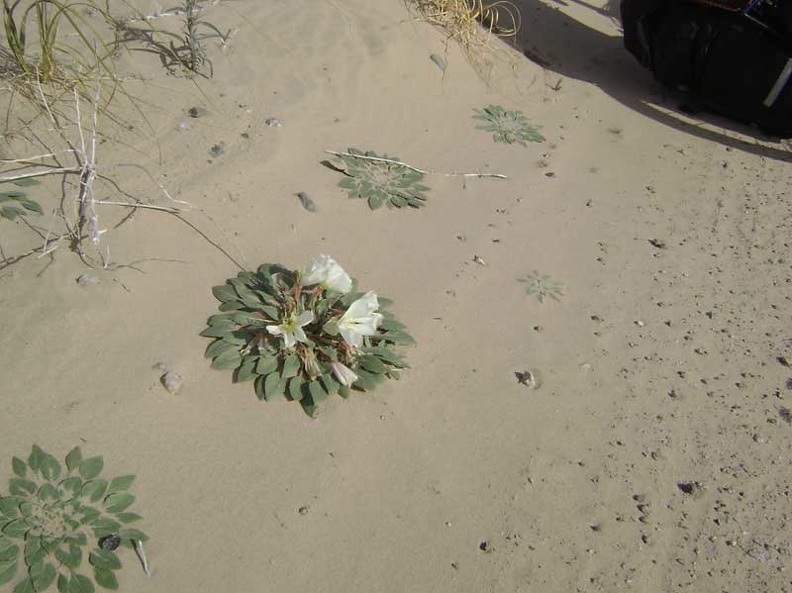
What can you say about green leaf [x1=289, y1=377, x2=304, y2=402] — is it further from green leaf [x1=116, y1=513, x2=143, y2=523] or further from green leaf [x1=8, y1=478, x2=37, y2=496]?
green leaf [x1=8, y1=478, x2=37, y2=496]

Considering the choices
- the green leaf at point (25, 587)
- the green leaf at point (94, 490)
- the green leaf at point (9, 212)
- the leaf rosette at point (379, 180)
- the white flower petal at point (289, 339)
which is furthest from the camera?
the leaf rosette at point (379, 180)

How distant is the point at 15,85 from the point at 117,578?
7.72 feet

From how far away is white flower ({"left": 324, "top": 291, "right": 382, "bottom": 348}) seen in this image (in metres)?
2.23

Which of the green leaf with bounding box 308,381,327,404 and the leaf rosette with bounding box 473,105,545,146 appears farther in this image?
the leaf rosette with bounding box 473,105,545,146

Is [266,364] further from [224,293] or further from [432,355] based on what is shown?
[432,355]

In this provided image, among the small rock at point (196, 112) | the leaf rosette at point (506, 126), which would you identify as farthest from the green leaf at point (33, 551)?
the leaf rosette at point (506, 126)

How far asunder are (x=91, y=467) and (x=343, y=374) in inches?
31.8

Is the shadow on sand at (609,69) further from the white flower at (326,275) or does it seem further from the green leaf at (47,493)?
the green leaf at (47,493)

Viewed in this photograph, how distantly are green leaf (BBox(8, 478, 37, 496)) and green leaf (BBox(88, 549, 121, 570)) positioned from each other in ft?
0.88

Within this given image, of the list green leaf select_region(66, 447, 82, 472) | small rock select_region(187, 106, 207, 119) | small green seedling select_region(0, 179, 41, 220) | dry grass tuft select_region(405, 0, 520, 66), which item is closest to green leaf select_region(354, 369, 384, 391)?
green leaf select_region(66, 447, 82, 472)

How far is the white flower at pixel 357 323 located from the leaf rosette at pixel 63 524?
0.76 metres

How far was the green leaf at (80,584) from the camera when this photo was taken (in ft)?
5.75

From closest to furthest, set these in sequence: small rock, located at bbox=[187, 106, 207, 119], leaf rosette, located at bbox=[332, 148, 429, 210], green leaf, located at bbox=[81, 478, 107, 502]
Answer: green leaf, located at bbox=[81, 478, 107, 502]
leaf rosette, located at bbox=[332, 148, 429, 210]
small rock, located at bbox=[187, 106, 207, 119]

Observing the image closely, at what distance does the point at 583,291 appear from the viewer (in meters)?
3.05
